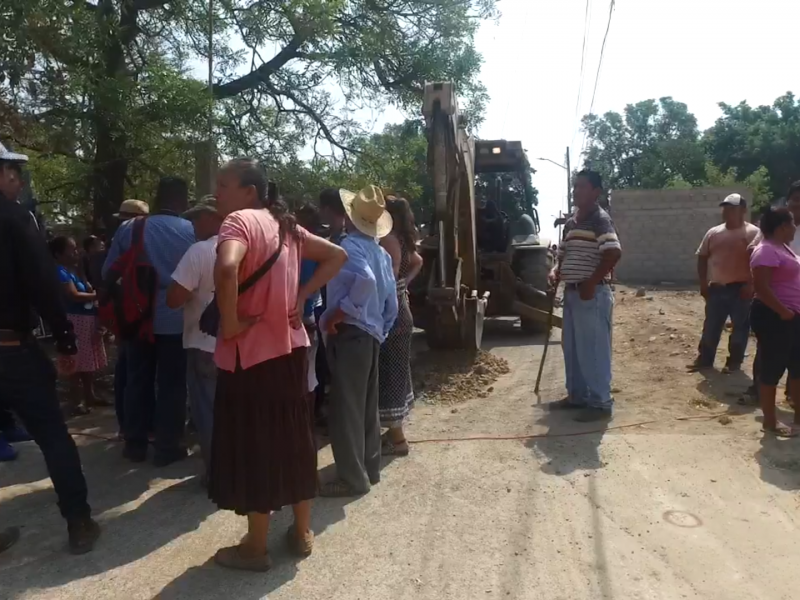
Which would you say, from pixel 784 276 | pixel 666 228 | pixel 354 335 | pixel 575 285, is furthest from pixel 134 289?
pixel 666 228

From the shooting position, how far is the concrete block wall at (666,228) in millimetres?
18609

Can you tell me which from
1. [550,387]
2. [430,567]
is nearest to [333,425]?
[430,567]

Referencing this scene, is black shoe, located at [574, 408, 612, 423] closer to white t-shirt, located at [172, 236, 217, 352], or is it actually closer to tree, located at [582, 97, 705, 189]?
white t-shirt, located at [172, 236, 217, 352]

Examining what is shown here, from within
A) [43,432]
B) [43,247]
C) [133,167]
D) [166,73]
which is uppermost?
[166,73]

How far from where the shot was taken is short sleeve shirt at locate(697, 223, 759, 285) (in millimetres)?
7055

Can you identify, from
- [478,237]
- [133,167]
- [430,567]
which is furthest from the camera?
[478,237]

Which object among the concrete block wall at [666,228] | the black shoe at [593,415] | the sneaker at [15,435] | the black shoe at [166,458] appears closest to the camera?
the black shoe at [166,458]

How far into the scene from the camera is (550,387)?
23.1 feet

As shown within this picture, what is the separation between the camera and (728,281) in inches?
281

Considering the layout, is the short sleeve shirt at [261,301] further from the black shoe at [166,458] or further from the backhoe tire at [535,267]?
the backhoe tire at [535,267]

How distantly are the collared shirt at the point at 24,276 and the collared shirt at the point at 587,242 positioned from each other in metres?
3.69

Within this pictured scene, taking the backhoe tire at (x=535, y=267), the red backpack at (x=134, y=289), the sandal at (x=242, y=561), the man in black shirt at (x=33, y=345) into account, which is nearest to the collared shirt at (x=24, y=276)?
the man in black shirt at (x=33, y=345)

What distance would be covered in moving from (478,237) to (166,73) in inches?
187

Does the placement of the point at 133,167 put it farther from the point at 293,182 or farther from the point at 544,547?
the point at 544,547
